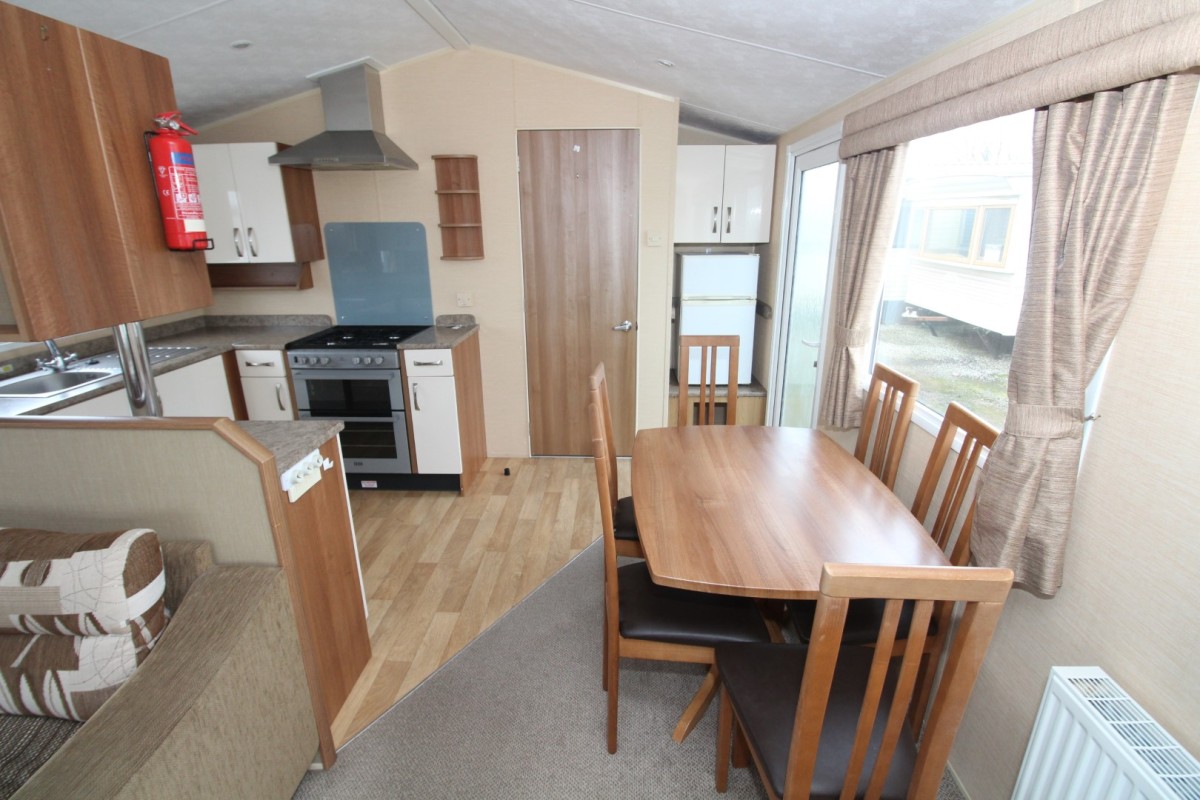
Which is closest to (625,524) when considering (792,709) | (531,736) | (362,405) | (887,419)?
(531,736)

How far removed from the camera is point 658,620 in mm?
1649

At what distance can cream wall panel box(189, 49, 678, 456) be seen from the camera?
3.35 meters

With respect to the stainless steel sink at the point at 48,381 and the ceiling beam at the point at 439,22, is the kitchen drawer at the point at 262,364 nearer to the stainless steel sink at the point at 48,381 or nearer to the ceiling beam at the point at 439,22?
the stainless steel sink at the point at 48,381

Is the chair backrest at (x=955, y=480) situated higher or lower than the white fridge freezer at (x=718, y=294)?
lower

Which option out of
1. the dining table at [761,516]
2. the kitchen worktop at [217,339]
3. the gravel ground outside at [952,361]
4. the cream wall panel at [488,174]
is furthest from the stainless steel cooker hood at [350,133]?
the gravel ground outside at [952,361]

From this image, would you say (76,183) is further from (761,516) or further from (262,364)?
(262,364)

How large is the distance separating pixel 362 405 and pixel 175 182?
1978 millimetres

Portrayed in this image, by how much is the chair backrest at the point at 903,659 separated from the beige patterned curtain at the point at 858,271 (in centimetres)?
161

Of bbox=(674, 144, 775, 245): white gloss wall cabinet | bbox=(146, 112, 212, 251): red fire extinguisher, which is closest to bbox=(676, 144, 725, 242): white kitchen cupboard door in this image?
bbox=(674, 144, 775, 245): white gloss wall cabinet

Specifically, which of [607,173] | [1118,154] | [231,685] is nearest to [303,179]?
[607,173]

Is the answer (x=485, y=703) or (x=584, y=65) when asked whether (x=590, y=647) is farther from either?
(x=584, y=65)

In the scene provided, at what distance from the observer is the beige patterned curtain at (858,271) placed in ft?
7.08

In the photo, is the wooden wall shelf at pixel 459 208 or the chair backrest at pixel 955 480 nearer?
the chair backrest at pixel 955 480

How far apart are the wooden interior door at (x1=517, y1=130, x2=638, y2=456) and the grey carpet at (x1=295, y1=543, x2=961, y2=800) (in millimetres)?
1821
